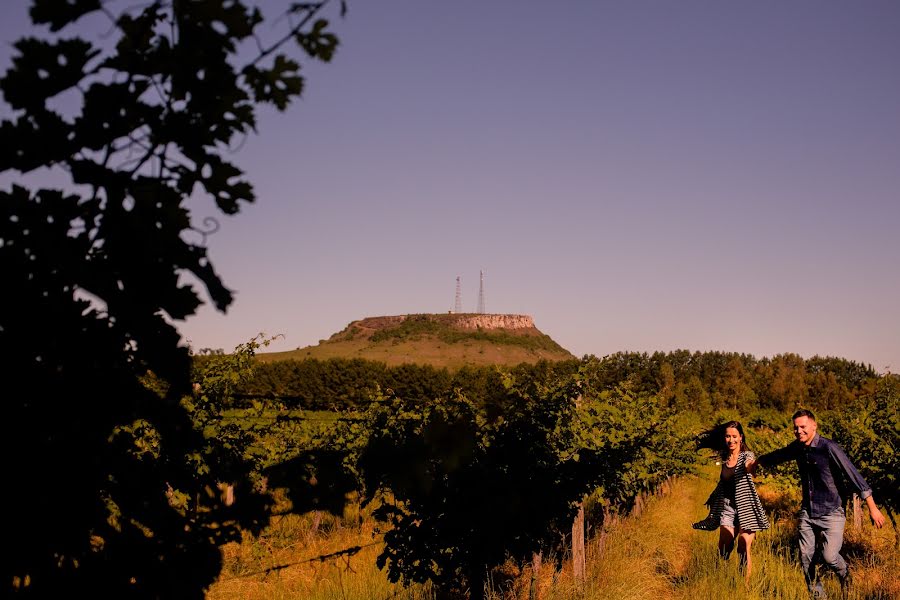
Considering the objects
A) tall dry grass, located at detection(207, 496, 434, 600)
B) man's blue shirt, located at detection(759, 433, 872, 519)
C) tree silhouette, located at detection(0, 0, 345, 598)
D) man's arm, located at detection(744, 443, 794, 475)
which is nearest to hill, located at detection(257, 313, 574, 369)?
tall dry grass, located at detection(207, 496, 434, 600)

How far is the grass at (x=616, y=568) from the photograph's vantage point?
4.88 metres

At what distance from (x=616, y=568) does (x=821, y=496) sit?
1992 mm

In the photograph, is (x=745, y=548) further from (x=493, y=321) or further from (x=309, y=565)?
(x=493, y=321)

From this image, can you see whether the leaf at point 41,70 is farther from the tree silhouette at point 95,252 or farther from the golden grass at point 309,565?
the golden grass at point 309,565

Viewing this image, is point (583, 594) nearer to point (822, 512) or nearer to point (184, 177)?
point (822, 512)

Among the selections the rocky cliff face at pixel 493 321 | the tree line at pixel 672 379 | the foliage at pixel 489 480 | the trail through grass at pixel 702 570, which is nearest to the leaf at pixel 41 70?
the foliage at pixel 489 480

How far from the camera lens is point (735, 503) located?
5719mm

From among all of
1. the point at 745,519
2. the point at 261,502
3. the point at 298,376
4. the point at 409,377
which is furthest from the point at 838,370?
the point at 261,502

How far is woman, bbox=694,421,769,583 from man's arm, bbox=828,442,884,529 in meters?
0.74

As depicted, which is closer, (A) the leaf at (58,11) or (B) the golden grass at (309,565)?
(A) the leaf at (58,11)

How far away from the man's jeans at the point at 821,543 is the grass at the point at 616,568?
0.17 metres

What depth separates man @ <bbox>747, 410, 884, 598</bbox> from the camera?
496 centimetres

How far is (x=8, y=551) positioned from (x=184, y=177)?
0.81 metres

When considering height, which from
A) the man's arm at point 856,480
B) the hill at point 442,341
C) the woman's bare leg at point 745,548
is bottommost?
the woman's bare leg at point 745,548
